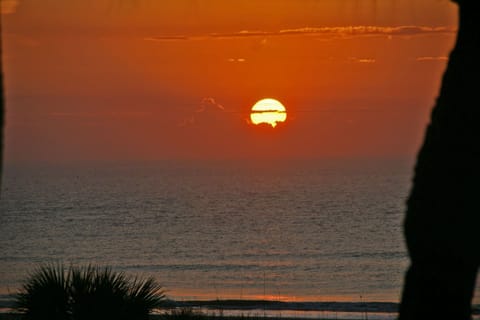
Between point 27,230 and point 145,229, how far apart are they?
10383mm

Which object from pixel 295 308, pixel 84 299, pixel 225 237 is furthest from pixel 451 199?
pixel 225 237

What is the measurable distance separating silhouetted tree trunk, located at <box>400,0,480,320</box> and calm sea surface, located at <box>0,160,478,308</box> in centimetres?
1263

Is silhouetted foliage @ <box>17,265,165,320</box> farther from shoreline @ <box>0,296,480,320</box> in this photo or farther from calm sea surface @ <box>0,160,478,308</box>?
shoreline @ <box>0,296,480,320</box>

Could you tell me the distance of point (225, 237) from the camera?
235 ft

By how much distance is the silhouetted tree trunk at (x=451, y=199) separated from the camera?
6176 mm

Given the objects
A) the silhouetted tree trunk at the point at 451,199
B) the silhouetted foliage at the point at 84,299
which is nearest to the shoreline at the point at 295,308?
the silhouetted foliage at the point at 84,299

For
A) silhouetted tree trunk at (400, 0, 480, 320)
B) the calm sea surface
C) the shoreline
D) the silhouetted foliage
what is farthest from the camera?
the calm sea surface

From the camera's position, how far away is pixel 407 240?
6.30 metres

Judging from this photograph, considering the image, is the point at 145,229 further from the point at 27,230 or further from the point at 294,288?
the point at 294,288

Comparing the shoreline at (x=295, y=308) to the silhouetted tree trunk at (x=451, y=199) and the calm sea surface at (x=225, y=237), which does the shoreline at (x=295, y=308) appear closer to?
the calm sea surface at (x=225, y=237)

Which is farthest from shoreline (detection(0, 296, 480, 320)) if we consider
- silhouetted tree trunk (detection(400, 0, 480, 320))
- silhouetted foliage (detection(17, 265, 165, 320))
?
silhouetted tree trunk (detection(400, 0, 480, 320))

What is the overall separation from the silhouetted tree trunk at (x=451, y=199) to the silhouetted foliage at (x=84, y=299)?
5973 mm

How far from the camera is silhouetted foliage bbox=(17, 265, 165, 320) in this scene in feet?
37.9

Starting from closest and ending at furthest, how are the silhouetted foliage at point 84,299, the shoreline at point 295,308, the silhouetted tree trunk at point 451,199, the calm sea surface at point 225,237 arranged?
the silhouetted tree trunk at point 451,199, the silhouetted foliage at point 84,299, the shoreline at point 295,308, the calm sea surface at point 225,237
